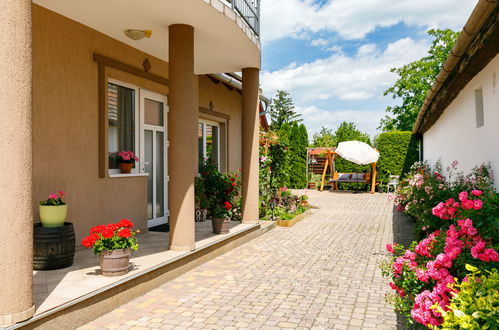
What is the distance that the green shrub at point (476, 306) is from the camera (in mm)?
2571

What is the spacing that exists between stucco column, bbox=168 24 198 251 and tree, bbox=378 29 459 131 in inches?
1049

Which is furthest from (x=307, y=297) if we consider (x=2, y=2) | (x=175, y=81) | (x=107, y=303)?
(x=2, y=2)

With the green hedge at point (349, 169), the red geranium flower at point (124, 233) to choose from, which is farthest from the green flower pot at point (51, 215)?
the green hedge at point (349, 169)

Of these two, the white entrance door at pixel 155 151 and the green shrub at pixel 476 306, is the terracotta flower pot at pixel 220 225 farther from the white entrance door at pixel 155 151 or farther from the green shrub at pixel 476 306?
the green shrub at pixel 476 306

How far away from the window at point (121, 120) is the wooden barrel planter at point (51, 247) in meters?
2.38

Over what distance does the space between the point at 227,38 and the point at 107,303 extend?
447cm

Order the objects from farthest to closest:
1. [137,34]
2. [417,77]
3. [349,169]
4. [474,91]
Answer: [417,77] < [349,169] < [137,34] < [474,91]

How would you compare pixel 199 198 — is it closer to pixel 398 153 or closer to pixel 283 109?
pixel 398 153

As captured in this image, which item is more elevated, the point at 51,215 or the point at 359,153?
the point at 359,153

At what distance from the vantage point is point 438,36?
30391 mm

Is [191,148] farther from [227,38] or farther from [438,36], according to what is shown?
[438,36]

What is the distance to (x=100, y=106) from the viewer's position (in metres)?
6.75

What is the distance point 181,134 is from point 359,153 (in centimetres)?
1554

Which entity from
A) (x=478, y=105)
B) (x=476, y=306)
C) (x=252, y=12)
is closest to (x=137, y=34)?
(x=252, y=12)
